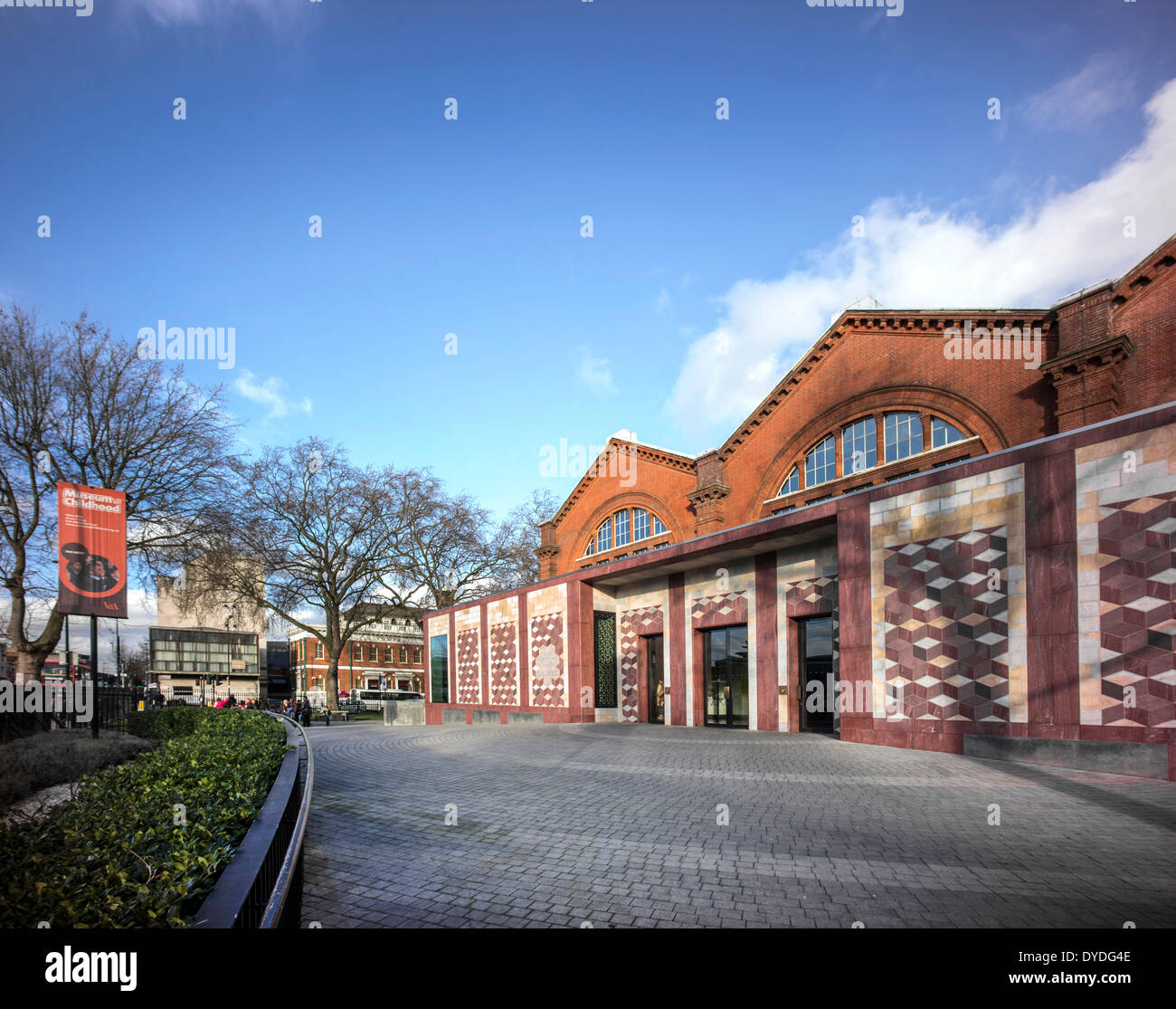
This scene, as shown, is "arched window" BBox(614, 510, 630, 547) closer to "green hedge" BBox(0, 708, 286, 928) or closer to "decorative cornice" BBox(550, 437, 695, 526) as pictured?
"decorative cornice" BBox(550, 437, 695, 526)

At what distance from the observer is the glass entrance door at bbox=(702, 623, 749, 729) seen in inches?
746

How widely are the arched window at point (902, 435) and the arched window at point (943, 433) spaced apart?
0.34 metres

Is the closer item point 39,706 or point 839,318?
point 39,706

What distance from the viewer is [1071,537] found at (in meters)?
10.6

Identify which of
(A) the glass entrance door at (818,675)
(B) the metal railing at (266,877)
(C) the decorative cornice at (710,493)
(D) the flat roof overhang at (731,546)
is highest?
(C) the decorative cornice at (710,493)

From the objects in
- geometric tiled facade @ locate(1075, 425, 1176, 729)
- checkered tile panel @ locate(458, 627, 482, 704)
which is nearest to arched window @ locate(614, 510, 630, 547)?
checkered tile panel @ locate(458, 627, 482, 704)

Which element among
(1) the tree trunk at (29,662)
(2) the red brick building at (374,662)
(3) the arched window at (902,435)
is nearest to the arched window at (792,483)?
(3) the arched window at (902,435)

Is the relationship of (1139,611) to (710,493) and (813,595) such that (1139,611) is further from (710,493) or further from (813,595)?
(710,493)

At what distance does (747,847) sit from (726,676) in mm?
14007

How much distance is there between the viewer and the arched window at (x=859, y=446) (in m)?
19.8

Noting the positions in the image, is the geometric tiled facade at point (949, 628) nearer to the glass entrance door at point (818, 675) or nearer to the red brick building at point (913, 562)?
the red brick building at point (913, 562)
